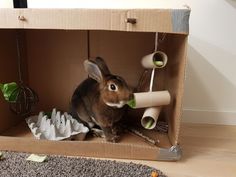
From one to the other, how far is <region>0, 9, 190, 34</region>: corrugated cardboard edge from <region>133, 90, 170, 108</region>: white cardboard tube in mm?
195

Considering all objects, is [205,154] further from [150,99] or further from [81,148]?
[81,148]

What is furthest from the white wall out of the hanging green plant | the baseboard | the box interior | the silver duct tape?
the hanging green plant

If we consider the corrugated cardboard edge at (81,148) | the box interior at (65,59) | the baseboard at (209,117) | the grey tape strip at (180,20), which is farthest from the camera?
the baseboard at (209,117)

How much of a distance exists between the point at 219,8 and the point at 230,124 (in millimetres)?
449

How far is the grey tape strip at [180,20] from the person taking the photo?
612 millimetres

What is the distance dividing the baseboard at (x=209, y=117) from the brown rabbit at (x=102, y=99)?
337 millimetres

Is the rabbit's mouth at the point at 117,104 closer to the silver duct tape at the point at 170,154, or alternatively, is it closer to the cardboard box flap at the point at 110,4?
the silver duct tape at the point at 170,154

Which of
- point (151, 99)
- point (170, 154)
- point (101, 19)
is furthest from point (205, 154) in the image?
point (101, 19)

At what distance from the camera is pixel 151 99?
2.43ft

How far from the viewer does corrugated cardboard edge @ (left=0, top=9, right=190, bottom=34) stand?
24.3 inches

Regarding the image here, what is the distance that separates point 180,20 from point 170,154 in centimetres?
35

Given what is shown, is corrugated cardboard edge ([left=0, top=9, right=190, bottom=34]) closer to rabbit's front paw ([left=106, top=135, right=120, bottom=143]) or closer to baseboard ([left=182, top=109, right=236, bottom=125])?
rabbit's front paw ([left=106, top=135, right=120, bottom=143])

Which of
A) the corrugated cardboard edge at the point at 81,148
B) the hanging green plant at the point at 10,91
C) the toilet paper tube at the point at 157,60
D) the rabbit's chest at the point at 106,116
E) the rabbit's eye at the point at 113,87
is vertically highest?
the toilet paper tube at the point at 157,60

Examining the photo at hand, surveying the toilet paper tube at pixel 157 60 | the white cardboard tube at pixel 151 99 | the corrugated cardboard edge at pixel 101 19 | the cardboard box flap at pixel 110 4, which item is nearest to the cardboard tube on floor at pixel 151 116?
the white cardboard tube at pixel 151 99
